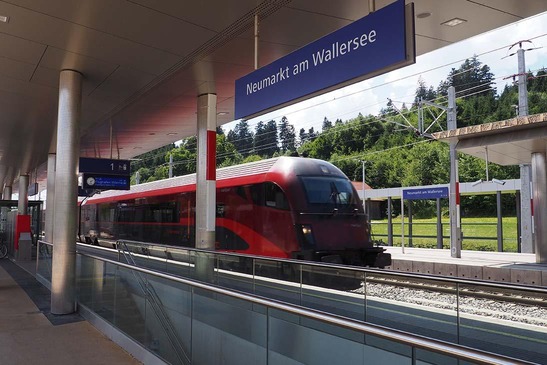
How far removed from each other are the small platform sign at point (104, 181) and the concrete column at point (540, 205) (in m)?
12.8

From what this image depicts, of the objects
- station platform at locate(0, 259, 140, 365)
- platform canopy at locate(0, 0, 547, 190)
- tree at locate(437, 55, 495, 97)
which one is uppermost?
tree at locate(437, 55, 495, 97)

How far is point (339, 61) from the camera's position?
4402 mm

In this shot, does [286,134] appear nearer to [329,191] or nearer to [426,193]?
A: [426,193]

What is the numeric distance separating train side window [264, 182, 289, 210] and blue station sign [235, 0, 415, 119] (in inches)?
231

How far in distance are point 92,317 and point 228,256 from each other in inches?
94.1

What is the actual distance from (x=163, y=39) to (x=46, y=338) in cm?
426

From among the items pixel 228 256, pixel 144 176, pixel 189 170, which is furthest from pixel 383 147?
pixel 228 256

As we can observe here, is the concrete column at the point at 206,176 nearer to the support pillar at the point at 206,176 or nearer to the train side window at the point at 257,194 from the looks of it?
the support pillar at the point at 206,176

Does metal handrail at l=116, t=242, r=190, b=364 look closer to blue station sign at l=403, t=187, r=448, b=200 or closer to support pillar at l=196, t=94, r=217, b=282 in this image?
support pillar at l=196, t=94, r=217, b=282

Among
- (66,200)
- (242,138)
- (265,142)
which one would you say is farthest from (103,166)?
(242,138)

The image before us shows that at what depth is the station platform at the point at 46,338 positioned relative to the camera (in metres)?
5.42

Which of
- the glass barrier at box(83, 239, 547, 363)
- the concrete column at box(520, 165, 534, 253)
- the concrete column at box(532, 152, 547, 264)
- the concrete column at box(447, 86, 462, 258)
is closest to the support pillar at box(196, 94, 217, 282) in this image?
the glass barrier at box(83, 239, 547, 363)

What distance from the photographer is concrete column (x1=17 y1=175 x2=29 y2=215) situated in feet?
70.4

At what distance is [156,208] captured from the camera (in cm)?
1727
